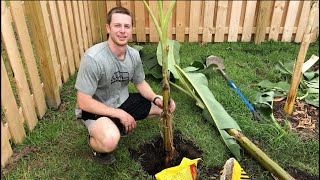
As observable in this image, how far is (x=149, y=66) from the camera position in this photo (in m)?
4.11

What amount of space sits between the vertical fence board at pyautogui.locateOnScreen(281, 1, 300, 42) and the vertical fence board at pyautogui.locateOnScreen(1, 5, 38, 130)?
4.10 metres

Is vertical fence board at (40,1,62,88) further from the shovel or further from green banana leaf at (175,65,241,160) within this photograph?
the shovel

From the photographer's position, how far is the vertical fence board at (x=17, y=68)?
2.60 metres

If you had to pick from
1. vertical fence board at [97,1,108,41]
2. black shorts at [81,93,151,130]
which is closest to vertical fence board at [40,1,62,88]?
black shorts at [81,93,151,130]

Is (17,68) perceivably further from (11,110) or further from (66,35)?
(66,35)

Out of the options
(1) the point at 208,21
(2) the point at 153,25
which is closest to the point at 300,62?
(1) the point at 208,21

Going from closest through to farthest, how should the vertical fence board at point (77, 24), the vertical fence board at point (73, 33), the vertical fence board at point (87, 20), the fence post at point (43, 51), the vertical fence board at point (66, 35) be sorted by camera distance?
the fence post at point (43, 51) → the vertical fence board at point (66, 35) → the vertical fence board at point (73, 33) → the vertical fence board at point (77, 24) → the vertical fence board at point (87, 20)

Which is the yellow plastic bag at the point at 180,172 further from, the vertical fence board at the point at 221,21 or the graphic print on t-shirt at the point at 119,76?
the vertical fence board at the point at 221,21

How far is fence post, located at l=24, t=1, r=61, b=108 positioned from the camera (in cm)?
298

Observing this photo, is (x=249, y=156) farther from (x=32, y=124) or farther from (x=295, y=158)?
(x=32, y=124)

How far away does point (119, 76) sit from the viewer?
268 centimetres

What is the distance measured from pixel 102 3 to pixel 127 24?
2.60 metres

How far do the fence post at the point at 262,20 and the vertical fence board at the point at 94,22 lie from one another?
255cm

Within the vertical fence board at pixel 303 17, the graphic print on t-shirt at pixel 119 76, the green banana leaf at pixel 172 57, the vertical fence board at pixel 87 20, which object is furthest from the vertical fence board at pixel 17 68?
the vertical fence board at pixel 303 17
